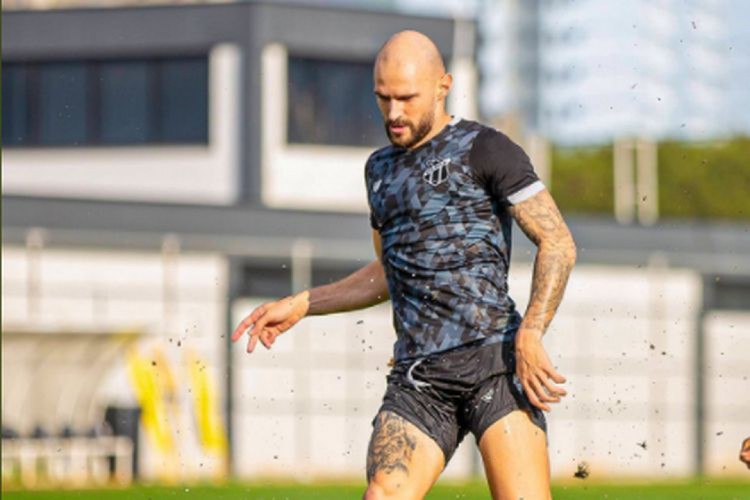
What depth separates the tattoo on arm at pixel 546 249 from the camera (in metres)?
7.45

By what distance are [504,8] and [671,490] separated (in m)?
112

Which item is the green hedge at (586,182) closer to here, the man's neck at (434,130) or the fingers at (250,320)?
the fingers at (250,320)

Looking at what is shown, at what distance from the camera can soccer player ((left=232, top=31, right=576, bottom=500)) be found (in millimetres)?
7477

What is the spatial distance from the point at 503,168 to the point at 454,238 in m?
0.34

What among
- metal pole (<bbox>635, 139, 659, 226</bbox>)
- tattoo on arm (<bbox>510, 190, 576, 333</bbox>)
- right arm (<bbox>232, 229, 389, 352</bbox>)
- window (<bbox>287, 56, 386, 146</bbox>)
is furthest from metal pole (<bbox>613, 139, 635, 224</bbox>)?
tattoo on arm (<bbox>510, 190, 576, 333</bbox>)

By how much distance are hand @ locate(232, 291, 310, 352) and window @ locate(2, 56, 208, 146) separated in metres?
30.8

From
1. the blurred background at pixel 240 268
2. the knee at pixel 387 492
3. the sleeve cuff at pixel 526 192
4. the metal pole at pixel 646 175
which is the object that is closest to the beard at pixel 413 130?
the sleeve cuff at pixel 526 192

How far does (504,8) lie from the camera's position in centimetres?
13100

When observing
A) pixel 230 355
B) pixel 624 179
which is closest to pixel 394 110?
pixel 230 355

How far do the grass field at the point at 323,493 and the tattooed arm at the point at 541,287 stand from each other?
11.1 meters

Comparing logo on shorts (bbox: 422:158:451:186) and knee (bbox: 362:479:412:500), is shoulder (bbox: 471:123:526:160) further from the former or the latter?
knee (bbox: 362:479:412:500)

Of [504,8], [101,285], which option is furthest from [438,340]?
[504,8]

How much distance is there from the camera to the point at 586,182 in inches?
2783

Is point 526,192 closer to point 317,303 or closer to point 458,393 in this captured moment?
point 458,393
